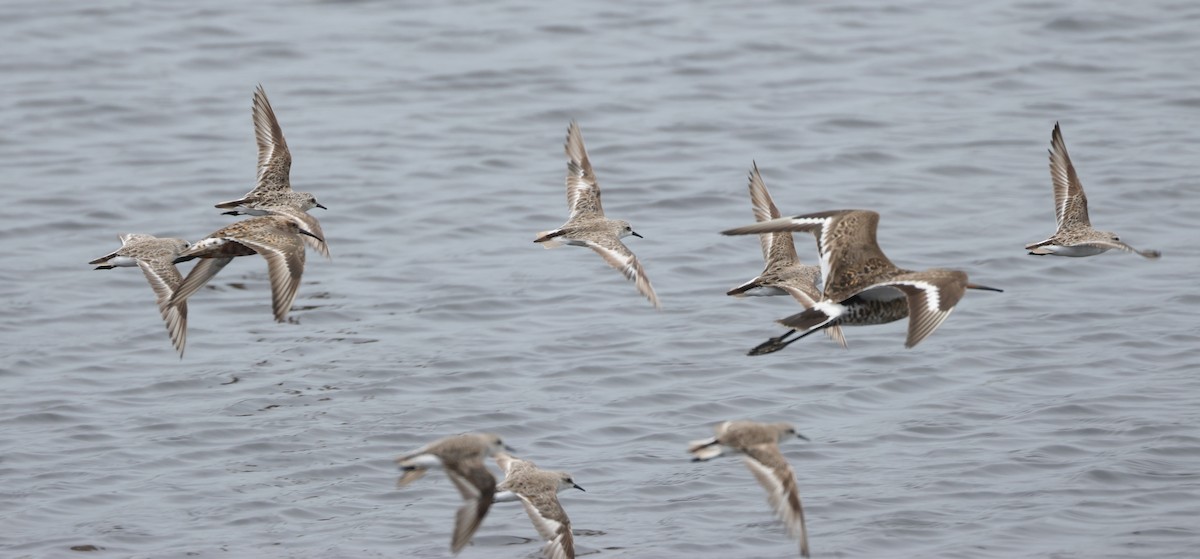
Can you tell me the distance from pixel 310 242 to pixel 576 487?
308 centimetres

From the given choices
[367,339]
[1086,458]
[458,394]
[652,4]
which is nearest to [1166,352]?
[1086,458]

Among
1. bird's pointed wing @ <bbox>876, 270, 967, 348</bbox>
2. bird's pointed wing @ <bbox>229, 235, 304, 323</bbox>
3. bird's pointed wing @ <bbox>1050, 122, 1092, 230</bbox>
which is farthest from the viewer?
bird's pointed wing @ <bbox>1050, 122, 1092, 230</bbox>

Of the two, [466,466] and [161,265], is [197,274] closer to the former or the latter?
[161,265]

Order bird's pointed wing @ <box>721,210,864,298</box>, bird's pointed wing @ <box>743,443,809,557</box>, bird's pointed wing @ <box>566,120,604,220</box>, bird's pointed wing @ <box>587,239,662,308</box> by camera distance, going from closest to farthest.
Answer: bird's pointed wing @ <box>743,443,809,557</box>, bird's pointed wing @ <box>721,210,864,298</box>, bird's pointed wing @ <box>587,239,662,308</box>, bird's pointed wing @ <box>566,120,604,220</box>

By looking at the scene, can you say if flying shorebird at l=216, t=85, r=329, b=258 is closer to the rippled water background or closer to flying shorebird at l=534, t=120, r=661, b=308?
the rippled water background

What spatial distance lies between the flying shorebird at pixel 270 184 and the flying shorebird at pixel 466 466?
4098 mm

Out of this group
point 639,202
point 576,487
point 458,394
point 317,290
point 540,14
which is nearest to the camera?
point 576,487

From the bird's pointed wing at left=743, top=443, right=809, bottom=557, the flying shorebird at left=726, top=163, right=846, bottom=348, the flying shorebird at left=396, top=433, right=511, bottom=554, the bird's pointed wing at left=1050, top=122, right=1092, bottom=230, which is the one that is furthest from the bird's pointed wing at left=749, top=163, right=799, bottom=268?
the flying shorebird at left=396, top=433, right=511, bottom=554

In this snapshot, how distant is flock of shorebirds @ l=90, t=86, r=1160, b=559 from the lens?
8.76 m

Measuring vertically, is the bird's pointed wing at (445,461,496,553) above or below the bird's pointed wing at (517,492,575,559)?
above

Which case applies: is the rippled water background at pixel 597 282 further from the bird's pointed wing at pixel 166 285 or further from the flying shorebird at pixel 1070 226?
the flying shorebird at pixel 1070 226

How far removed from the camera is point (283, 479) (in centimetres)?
1195

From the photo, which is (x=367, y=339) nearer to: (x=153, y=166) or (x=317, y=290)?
(x=317, y=290)

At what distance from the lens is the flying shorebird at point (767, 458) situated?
8620 millimetres
